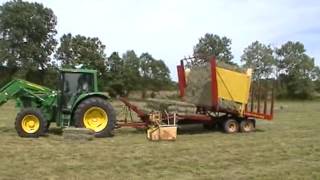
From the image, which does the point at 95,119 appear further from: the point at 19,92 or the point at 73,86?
the point at 19,92

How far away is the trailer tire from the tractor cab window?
541cm

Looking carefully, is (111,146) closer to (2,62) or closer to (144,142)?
(144,142)

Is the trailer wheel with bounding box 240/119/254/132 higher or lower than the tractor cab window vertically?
lower

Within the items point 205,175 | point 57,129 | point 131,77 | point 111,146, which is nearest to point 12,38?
point 131,77

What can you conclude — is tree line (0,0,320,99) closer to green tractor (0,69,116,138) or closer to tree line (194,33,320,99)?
tree line (194,33,320,99)

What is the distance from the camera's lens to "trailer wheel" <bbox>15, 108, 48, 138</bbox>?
1670cm

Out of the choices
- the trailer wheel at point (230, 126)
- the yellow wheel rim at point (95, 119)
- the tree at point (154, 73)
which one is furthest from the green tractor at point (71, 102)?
the tree at point (154, 73)

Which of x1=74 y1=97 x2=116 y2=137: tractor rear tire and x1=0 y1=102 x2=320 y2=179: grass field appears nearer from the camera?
x1=0 y1=102 x2=320 y2=179: grass field

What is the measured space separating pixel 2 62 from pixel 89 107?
57311mm

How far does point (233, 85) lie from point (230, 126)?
1.40 m

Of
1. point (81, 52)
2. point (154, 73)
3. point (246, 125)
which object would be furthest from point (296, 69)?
point (246, 125)

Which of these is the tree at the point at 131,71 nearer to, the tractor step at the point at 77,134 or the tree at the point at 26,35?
the tree at the point at 26,35

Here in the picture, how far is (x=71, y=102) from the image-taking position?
56.6 feet

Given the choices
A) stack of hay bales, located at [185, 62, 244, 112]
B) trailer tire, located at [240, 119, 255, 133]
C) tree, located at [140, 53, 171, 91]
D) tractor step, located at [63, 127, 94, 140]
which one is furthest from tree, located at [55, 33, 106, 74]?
tractor step, located at [63, 127, 94, 140]
